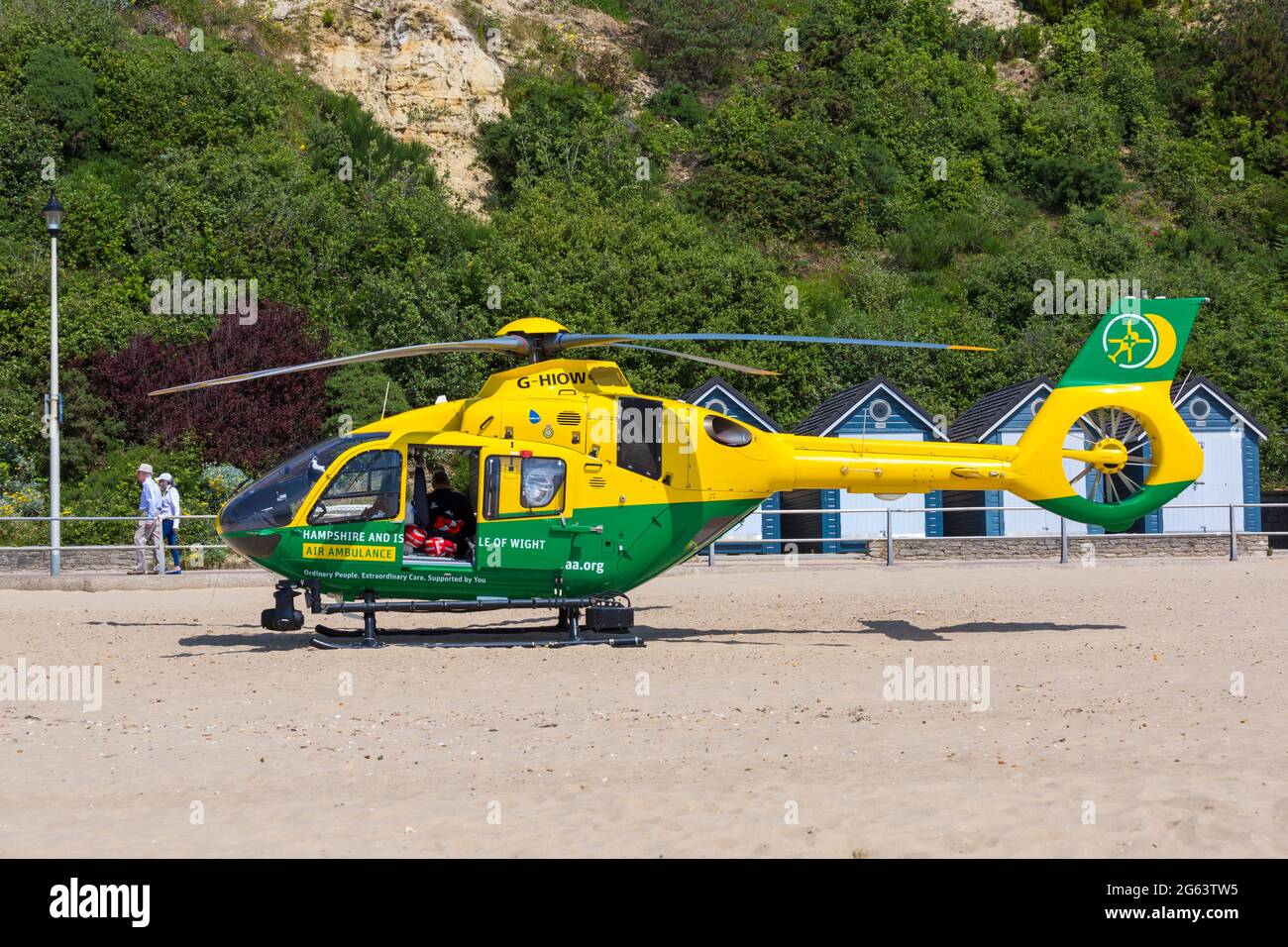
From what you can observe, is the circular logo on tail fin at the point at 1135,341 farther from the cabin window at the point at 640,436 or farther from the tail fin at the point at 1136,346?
the cabin window at the point at 640,436

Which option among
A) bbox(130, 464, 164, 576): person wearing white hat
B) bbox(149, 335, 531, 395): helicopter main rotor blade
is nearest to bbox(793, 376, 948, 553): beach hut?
bbox(130, 464, 164, 576): person wearing white hat

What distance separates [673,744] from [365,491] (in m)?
6.31

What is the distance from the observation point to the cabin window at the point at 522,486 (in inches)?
577

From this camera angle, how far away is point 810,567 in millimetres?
25562

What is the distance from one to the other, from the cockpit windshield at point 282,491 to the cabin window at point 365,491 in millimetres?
195

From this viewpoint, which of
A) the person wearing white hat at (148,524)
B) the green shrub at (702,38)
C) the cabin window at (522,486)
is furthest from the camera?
the green shrub at (702,38)

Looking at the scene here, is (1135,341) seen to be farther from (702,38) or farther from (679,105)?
(702,38)

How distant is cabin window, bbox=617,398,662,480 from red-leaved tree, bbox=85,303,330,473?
20033mm

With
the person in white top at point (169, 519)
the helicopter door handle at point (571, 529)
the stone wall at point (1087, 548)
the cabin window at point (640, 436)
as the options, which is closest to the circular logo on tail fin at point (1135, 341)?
the cabin window at point (640, 436)

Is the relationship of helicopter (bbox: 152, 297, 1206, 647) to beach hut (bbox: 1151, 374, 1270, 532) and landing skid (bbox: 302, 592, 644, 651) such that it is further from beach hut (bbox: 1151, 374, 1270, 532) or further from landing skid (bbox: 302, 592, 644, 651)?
beach hut (bbox: 1151, 374, 1270, 532)

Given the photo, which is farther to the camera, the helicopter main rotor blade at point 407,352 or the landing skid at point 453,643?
the landing skid at point 453,643

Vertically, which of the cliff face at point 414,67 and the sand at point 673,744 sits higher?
the cliff face at point 414,67
